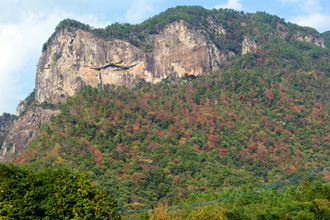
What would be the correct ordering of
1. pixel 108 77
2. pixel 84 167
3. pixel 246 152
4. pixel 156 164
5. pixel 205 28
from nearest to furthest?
pixel 84 167, pixel 156 164, pixel 246 152, pixel 108 77, pixel 205 28

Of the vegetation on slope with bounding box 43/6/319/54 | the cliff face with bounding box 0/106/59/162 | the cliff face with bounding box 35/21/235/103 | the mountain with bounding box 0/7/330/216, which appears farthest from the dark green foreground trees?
the vegetation on slope with bounding box 43/6/319/54

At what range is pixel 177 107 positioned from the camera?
139250 millimetres

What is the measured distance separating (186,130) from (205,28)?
7035cm

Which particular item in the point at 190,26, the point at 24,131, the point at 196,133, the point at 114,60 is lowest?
the point at 196,133

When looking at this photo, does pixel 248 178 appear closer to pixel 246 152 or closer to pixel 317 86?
pixel 246 152

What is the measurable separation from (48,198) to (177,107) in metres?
99.9

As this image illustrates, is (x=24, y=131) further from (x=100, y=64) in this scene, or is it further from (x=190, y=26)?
(x=190, y=26)

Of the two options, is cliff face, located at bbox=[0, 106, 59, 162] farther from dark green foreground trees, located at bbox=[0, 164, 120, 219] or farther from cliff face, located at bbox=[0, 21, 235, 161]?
dark green foreground trees, located at bbox=[0, 164, 120, 219]

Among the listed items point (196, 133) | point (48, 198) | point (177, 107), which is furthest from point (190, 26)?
point (48, 198)

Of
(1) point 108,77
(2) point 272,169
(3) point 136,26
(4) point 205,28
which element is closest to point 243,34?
(4) point 205,28

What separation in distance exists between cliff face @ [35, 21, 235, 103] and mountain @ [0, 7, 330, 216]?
40 cm

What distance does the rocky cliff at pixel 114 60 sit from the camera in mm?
158375

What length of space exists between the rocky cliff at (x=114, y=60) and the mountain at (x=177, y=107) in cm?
42

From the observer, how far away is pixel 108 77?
163 m
